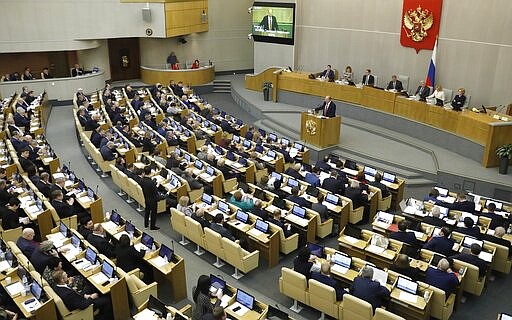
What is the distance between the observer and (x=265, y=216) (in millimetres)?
10539

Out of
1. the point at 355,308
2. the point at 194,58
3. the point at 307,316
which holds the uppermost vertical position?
the point at 194,58

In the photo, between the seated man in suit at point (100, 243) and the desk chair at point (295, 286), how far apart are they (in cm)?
339

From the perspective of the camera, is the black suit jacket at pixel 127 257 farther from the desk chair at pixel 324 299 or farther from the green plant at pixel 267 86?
the green plant at pixel 267 86

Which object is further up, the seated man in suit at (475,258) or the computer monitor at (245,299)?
the seated man in suit at (475,258)

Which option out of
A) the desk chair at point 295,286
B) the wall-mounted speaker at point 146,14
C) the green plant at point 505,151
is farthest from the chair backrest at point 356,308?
the wall-mounted speaker at point 146,14

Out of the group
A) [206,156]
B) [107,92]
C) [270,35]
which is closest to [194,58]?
[270,35]

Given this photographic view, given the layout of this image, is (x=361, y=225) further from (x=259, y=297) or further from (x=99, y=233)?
(x=99, y=233)

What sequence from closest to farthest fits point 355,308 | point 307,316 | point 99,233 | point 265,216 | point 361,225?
point 355,308, point 307,316, point 99,233, point 265,216, point 361,225

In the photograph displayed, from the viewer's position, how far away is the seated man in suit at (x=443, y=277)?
317 inches

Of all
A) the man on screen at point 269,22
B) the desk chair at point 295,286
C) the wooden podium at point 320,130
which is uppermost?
the man on screen at point 269,22

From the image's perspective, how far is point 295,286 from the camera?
8375 millimetres

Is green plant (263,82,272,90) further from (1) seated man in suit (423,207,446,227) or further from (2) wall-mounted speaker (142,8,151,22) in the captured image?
(1) seated man in suit (423,207,446,227)

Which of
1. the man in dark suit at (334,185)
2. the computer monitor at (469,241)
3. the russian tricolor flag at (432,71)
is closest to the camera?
the computer monitor at (469,241)

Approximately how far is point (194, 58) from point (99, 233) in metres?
19.8
